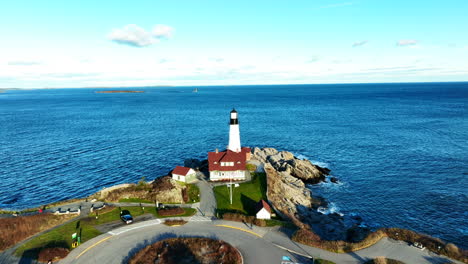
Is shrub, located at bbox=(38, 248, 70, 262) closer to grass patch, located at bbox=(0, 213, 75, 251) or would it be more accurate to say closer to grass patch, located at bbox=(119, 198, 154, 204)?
grass patch, located at bbox=(0, 213, 75, 251)

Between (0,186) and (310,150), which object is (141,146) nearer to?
(0,186)

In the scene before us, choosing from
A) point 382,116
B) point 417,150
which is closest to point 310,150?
point 417,150

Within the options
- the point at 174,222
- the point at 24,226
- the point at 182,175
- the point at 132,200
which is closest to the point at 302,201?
the point at 182,175

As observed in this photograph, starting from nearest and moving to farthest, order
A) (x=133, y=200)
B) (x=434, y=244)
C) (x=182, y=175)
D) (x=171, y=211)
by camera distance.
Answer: (x=434, y=244) < (x=171, y=211) < (x=133, y=200) < (x=182, y=175)

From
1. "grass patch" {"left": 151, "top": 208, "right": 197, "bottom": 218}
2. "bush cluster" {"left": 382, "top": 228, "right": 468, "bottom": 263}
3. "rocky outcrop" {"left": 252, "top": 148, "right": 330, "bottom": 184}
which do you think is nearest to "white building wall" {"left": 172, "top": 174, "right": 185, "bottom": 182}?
"grass patch" {"left": 151, "top": 208, "right": 197, "bottom": 218}

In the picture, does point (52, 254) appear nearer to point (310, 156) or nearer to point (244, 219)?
point (244, 219)

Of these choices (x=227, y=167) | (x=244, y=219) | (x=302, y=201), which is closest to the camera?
(x=244, y=219)

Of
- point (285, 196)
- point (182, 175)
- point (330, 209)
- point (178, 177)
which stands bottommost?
point (330, 209)
